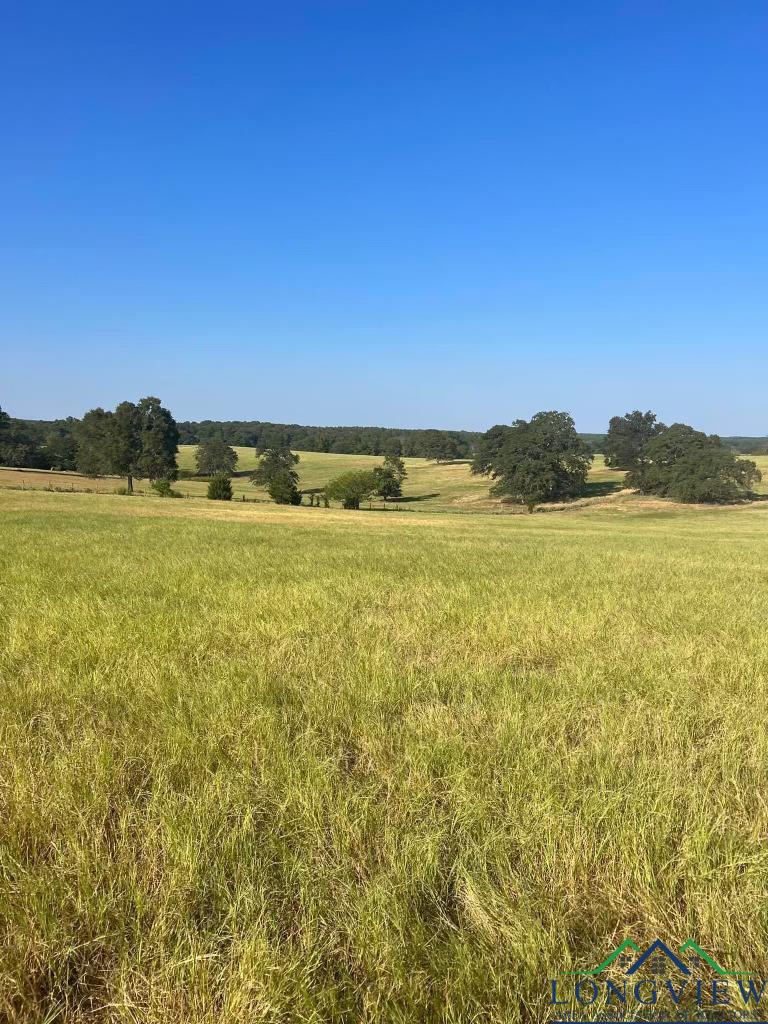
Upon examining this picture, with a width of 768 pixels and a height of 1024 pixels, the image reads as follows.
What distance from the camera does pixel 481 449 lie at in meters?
93.8

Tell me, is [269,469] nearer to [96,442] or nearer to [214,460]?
[96,442]

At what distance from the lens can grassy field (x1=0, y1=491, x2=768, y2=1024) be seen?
6.57ft

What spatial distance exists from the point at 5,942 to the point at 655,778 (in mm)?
3520

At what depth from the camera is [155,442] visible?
77.1m

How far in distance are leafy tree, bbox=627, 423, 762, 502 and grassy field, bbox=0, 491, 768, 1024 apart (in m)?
69.5

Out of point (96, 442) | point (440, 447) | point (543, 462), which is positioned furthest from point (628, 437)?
point (96, 442)

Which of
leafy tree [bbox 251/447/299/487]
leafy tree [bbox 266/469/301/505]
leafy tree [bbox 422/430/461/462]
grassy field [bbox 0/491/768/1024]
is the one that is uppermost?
leafy tree [bbox 422/430/461/462]

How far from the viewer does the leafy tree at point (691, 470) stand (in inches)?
2630

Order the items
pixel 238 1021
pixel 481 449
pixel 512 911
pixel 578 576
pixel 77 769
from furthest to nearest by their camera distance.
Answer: pixel 481 449 → pixel 578 576 → pixel 77 769 → pixel 512 911 → pixel 238 1021

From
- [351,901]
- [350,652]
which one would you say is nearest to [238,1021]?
[351,901]

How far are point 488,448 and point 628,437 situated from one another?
96.1ft

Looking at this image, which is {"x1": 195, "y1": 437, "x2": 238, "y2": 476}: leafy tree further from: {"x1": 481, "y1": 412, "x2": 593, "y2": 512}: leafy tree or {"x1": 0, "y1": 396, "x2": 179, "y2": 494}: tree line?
{"x1": 481, "y1": 412, "x2": 593, "y2": 512}: leafy tree

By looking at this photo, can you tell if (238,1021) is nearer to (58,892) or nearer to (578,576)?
(58,892)

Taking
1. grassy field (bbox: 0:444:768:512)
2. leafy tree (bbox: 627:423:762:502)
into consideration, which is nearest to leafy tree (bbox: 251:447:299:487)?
grassy field (bbox: 0:444:768:512)
